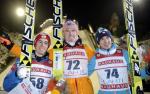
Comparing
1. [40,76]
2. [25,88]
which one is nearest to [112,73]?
[40,76]

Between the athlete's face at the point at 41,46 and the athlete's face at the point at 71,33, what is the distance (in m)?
0.25

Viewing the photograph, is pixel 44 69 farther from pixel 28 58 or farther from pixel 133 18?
pixel 133 18

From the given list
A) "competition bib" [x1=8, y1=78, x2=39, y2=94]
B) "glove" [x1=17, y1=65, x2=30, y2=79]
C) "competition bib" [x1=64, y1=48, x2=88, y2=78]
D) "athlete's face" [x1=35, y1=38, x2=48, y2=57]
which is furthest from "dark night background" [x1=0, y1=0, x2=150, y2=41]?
"competition bib" [x1=8, y1=78, x2=39, y2=94]

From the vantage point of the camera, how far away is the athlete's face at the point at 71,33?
2.92 meters

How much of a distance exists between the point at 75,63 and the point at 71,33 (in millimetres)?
341

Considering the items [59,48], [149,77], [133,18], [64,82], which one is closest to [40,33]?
[59,48]

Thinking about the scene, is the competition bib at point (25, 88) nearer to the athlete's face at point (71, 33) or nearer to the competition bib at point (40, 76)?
the competition bib at point (40, 76)

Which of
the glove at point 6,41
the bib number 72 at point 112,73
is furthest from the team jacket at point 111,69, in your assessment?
the glove at point 6,41

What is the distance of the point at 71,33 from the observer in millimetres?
2918

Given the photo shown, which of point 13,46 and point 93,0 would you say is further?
point 93,0

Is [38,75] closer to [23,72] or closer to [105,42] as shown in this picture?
[23,72]

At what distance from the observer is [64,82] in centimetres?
279

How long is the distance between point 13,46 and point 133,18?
1.42 m

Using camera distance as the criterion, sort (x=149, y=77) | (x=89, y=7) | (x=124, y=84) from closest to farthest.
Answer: (x=124, y=84)
(x=149, y=77)
(x=89, y=7)
